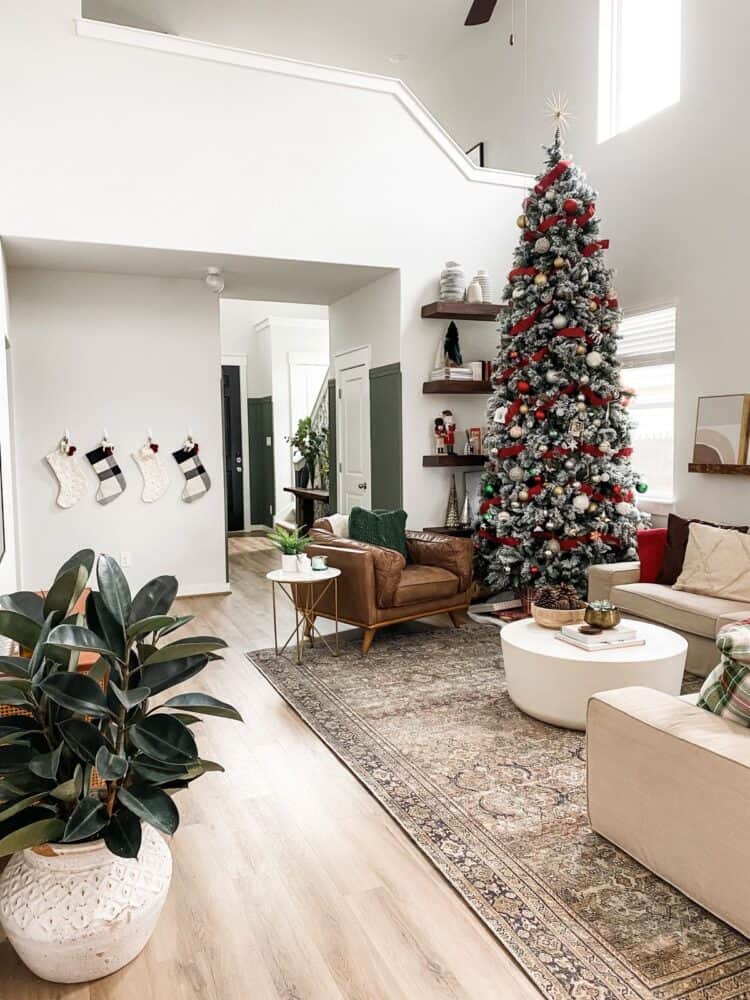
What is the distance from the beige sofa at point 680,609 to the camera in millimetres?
4062

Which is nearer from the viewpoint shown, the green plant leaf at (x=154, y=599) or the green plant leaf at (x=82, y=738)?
the green plant leaf at (x=82, y=738)

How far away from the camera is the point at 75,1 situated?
482 centimetres

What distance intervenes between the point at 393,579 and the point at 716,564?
186 centimetres

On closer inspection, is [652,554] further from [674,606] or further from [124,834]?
[124,834]

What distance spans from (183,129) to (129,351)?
1826 millimetres

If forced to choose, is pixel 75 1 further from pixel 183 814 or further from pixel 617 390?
pixel 183 814

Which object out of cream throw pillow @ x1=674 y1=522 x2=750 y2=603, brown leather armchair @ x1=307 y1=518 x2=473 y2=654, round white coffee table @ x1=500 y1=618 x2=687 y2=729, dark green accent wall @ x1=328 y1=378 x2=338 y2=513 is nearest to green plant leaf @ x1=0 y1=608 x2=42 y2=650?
round white coffee table @ x1=500 y1=618 x2=687 y2=729

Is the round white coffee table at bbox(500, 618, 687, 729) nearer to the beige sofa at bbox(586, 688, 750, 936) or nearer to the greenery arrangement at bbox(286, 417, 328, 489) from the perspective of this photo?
the beige sofa at bbox(586, 688, 750, 936)

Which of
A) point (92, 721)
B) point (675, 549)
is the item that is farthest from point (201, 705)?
point (675, 549)

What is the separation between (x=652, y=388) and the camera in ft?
18.7

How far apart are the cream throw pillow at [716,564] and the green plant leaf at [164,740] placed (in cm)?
339

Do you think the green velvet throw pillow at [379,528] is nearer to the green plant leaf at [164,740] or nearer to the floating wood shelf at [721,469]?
the floating wood shelf at [721,469]

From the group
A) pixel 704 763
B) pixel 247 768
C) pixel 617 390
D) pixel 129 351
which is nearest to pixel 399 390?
pixel 617 390

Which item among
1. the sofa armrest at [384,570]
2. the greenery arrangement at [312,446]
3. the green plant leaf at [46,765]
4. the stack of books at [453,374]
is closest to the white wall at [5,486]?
the sofa armrest at [384,570]
